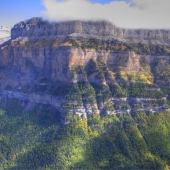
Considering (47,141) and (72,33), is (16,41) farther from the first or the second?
(47,141)

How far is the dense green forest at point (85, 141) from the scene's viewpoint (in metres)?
109

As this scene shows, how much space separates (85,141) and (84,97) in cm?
2112

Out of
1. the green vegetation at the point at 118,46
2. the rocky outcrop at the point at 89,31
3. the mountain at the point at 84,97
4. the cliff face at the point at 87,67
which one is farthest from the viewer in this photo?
the rocky outcrop at the point at 89,31

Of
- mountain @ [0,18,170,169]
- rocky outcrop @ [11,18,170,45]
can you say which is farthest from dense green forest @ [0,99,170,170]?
rocky outcrop @ [11,18,170,45]

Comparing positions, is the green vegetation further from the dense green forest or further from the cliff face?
the dense green forest

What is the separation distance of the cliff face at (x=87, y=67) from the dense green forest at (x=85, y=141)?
19.9ft

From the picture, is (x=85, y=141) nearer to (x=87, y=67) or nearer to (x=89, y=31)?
(x=87, y=67)

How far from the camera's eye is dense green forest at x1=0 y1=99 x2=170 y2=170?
358 feet

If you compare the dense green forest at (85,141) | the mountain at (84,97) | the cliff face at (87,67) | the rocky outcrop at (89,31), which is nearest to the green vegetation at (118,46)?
the cliff face at (87,67)

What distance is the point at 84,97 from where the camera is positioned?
4993 inches

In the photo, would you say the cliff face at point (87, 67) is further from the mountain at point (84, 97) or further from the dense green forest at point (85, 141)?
the dense green forest at point (85, 141)

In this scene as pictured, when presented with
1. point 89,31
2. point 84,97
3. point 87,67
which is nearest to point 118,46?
point 89,31

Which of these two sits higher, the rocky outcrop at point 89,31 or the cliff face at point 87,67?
the rocky outcrop at point 89,31

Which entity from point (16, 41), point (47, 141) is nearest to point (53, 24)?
point (16, 41)
